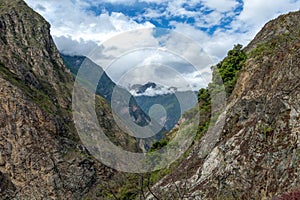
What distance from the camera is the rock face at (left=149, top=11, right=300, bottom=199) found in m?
20.0

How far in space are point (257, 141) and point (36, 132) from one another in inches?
3019

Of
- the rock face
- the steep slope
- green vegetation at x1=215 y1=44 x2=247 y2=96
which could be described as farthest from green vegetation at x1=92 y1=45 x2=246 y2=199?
the steep slope

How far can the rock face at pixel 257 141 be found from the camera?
20047 mm

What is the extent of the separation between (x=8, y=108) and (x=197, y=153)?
2762 inches

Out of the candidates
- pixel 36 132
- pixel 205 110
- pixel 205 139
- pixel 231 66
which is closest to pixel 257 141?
pixel 205 139

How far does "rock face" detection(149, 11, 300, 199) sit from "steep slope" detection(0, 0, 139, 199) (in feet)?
177

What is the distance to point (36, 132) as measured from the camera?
91.4 meters

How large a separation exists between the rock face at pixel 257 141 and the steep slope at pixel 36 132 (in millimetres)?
54058

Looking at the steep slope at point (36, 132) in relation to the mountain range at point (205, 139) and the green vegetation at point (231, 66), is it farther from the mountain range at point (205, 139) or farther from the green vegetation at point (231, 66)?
the green vegetation at point (231, 66)

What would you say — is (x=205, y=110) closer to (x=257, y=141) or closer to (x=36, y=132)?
(x=257, y=141)

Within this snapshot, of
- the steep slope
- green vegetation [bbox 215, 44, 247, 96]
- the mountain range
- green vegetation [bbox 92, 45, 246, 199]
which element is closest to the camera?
the mountain range

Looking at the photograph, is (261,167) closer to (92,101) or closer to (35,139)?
(35,139)

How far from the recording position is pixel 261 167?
2134cm

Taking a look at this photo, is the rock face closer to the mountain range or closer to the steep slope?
the mountain range
